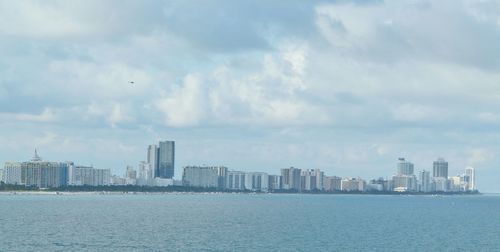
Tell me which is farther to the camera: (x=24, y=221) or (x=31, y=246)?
(x=24, y=221)

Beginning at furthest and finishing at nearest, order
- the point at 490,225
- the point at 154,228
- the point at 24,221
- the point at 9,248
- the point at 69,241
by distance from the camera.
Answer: the point at 490,225
the point at 24,221
the point at 154,228
the point at 69,241
the point at 9,248

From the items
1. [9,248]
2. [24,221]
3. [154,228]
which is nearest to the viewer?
[9,248]

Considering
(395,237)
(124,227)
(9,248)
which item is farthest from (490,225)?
(9,248)

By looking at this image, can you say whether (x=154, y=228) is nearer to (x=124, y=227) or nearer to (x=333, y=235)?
(x=124, y=227)

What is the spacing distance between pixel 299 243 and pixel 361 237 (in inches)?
545

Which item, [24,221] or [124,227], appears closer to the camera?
[124,227]

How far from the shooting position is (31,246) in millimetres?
96625

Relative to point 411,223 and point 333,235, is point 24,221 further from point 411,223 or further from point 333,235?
point 411,223

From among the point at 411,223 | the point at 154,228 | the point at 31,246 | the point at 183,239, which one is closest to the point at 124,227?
the point at 154,228

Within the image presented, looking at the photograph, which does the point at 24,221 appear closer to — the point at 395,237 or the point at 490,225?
the point at 395,237

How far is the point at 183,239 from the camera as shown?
107688 mm

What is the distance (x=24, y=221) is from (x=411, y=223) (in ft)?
228

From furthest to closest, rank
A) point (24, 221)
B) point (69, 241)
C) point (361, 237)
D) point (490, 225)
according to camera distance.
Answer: point (490, 225), point (24, 221), point (361, 237), point (69, 241)

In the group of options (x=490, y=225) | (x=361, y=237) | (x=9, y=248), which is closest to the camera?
(x=9, y=248)
